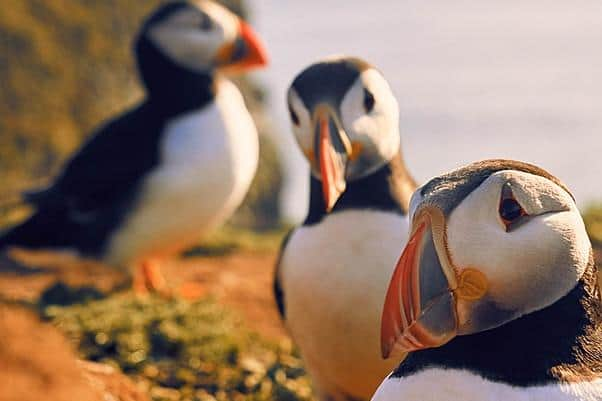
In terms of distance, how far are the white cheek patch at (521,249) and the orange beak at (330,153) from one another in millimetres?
1128

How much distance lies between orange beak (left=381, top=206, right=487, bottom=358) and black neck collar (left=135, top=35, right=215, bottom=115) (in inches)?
168

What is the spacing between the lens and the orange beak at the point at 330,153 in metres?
3.74

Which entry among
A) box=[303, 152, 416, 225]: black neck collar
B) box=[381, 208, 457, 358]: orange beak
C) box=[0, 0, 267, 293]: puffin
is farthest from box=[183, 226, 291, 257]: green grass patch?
box=[381, 208, 457, 358]: orange beak

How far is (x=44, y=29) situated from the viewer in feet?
37.1

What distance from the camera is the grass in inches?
200

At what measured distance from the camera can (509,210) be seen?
261cm

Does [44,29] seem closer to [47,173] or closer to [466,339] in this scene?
[47,173]

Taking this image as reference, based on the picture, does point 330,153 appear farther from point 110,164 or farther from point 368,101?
point 110,164

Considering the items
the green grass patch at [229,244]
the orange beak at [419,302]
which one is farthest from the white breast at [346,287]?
the green grass patch at [229,244]

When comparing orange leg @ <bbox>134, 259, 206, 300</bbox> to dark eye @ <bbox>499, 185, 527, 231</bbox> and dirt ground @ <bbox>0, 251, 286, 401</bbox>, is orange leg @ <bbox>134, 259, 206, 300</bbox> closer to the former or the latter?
dirt ground @ <bbox>0, 251, 286, 401</bbox>

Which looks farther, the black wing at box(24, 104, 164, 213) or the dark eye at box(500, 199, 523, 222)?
the black wing at box(24, 104, 164, 213)

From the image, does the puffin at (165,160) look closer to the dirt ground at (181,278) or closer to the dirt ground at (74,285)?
→ the dirt ground at (181,278)

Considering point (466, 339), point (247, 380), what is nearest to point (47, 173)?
point (247, 380)

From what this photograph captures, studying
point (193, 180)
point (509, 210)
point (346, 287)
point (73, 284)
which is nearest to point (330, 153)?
point (346, 287)
